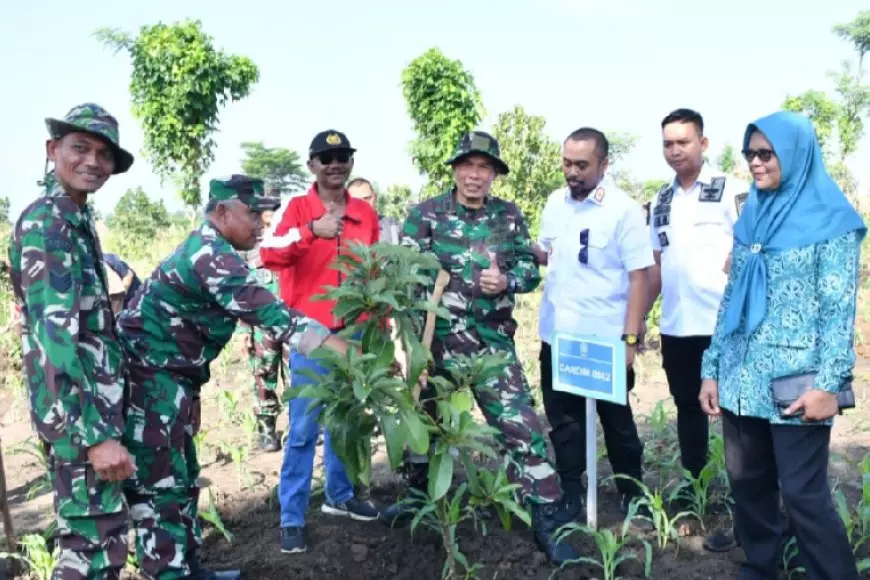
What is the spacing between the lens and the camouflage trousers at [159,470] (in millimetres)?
2420

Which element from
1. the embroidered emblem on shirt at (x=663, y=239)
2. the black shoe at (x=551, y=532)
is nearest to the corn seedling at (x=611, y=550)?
the black shoe at (x=551, y=532)

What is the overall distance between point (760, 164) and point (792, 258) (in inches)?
12.8

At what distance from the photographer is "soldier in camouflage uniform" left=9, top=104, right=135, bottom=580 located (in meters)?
1.99

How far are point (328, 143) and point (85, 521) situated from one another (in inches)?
69.7

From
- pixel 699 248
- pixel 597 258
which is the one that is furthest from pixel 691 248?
pixel 597 258

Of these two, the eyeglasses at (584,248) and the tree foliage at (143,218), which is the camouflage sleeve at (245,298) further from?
the tree foliage at (143,218)

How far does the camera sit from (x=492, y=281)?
2.85 m

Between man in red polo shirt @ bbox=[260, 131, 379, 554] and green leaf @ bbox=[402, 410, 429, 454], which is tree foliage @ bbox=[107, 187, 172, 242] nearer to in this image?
man in red polo shirt @ bbox=[260, 131, 379, 554]

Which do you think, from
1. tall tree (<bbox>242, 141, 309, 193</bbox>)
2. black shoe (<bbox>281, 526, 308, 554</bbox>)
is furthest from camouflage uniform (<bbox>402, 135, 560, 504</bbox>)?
tall tree (<bbox>242, 141, 309, 193</bbox>)

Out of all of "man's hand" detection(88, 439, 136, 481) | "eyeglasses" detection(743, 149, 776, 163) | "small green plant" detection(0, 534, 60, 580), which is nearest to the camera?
"man's hand" detection(88, 439, 136, 481)

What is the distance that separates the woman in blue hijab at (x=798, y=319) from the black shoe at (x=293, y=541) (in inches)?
70.5

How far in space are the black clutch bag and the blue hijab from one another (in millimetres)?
200

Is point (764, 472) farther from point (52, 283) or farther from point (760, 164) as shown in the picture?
point (52, 283)

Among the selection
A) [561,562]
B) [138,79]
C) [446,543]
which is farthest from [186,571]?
[138,79]
